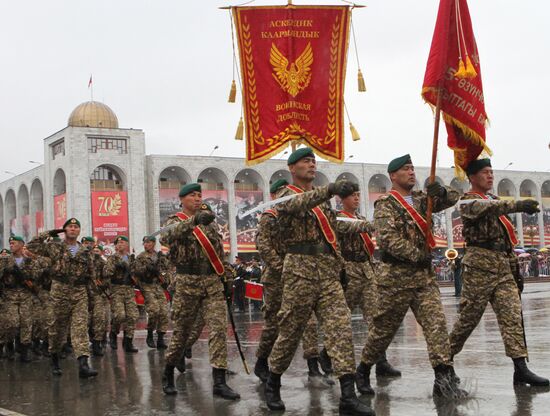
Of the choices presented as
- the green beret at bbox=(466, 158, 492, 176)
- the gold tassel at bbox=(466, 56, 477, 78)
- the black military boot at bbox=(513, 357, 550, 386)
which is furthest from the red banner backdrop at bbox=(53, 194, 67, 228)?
the black military boot at bbox=(513, 357, 550, 386)

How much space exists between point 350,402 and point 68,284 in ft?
16.9

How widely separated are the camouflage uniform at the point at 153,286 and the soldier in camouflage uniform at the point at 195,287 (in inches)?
203

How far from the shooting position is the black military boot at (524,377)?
20.7 feet

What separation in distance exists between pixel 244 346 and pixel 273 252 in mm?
4215

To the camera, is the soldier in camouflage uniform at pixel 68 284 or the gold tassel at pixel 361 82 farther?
the gold tassel at pixel 361 82

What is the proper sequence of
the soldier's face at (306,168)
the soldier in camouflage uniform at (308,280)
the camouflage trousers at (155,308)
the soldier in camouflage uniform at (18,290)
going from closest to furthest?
the soldier in camouflage uniform at (308,280), the soldier's face at (306,168), the soldier in camouflage uniform at (18,290), the camouflage trousers at (155,308)

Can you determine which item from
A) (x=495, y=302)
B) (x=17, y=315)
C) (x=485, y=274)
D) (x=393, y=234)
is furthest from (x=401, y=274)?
(x=17, y=315)

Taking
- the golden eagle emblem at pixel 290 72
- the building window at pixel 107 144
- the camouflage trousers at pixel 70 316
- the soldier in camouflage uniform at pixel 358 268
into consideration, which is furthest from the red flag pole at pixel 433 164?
the building window at pixel 107 144

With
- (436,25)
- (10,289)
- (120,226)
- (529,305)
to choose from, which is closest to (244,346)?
(10,289)

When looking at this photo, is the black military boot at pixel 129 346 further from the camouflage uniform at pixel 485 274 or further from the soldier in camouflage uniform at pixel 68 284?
the camouflage uniform at pixel 485 274

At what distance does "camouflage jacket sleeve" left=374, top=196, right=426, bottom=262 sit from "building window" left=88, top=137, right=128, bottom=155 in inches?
1858

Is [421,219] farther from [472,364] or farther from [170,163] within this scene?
[170,163]

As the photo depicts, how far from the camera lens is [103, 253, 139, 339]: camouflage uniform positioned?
12.9 meters

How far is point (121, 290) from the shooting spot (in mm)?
13078
